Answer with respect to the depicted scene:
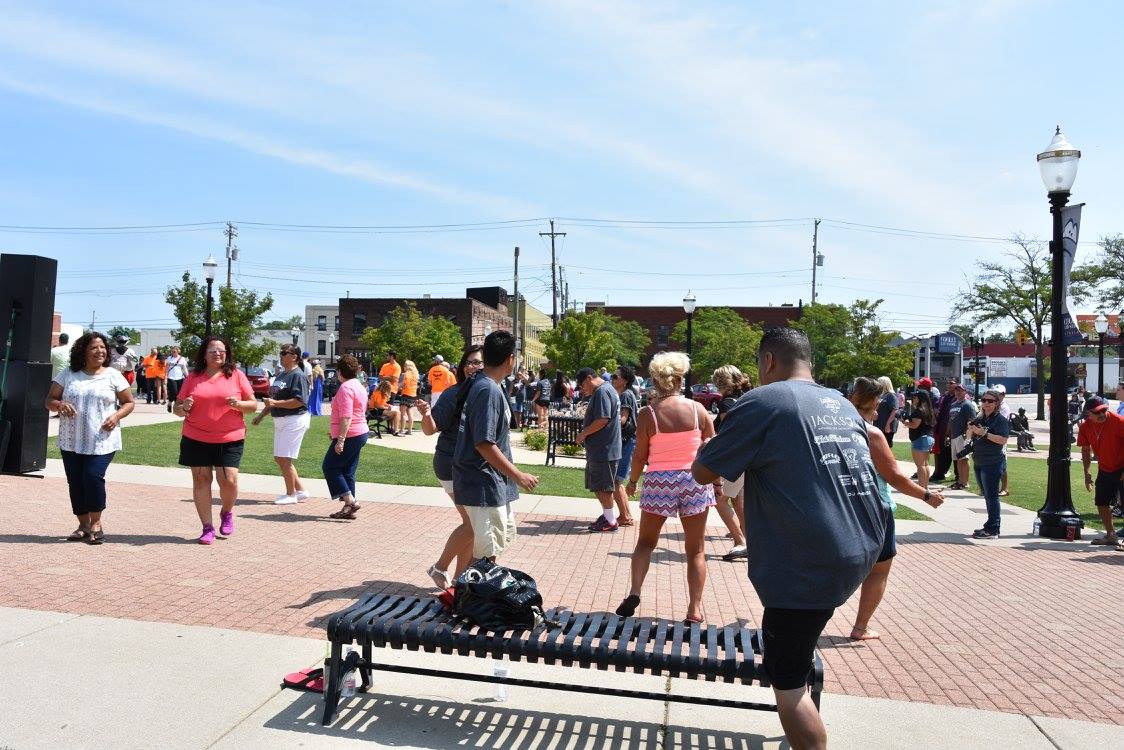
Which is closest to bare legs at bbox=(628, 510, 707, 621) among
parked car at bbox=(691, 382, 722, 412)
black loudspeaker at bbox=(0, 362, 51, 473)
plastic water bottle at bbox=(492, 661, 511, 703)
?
plastic water bottle at bbox=(492, 661, 511, 703)

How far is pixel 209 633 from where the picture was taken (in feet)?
16.5

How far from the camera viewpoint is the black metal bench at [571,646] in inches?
147

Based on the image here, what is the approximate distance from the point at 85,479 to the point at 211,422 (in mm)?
1145

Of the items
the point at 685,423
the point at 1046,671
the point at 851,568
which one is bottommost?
the point at 1046,671

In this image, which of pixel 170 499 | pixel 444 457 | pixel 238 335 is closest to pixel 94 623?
pixel 444 457

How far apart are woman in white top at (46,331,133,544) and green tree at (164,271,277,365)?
31.2 metres

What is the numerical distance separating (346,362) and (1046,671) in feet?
23.3

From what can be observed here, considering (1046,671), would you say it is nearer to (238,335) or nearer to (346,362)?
(346,362)

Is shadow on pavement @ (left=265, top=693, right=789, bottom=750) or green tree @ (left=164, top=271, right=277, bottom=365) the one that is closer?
shadow on pavement @ (left=265, top=693, right=789, bottom=750)

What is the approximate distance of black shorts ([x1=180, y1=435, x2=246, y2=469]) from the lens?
740cm

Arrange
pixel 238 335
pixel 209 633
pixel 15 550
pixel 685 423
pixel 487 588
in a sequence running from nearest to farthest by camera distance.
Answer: pixel 487 588 → pixel 209 633 → pixel 685 423 → pixel 15 550 → pixel 238 335

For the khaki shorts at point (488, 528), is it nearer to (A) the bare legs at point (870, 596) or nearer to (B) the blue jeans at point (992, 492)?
(A) the bare legs at point (870, 596)

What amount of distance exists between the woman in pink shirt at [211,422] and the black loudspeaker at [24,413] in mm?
4753

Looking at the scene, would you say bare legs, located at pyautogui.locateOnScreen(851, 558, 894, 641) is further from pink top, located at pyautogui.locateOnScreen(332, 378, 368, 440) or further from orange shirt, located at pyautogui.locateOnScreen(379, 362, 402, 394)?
orange shirt, located at pyautogui.locateOnScreen(379, 362, 402, 394)
